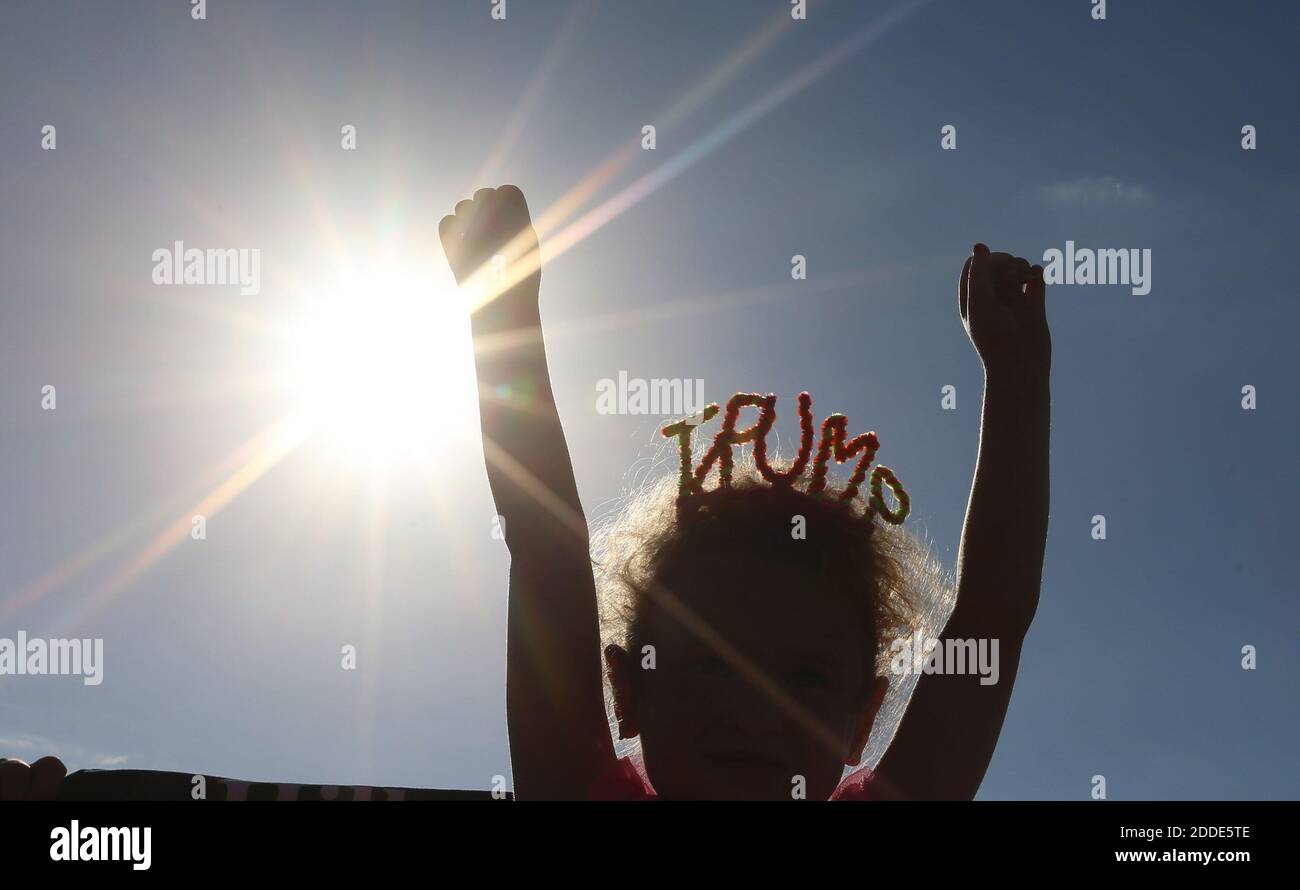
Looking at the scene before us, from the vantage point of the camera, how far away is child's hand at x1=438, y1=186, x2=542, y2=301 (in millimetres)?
1686

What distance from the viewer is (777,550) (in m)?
1.94

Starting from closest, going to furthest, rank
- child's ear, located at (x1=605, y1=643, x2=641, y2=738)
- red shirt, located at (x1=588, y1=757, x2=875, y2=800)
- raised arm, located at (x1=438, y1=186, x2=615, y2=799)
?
raised arm, located at (x1=438, y1=186, x2=615, y2=799) → red shirt, located at (x1=588, y1=757, x2=875, y2=800) → child's ear, located at (x1=605, y1=643, x2=641, y2=738)

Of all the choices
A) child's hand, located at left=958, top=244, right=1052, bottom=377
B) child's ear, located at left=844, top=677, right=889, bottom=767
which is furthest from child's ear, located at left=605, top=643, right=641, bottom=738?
child's hand, located at left=958, top=244, right=1052, bottom=377

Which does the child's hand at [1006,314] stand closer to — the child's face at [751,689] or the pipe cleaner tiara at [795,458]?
the pipe cleaner tiara at [795,458]

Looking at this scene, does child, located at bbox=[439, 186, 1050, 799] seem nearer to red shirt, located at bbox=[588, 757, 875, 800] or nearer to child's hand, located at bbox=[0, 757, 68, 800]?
red shirt, located at bbox=[588, 757, 875, 800]

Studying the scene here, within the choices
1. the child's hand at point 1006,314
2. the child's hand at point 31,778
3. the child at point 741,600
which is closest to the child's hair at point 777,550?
the child at point 741,600

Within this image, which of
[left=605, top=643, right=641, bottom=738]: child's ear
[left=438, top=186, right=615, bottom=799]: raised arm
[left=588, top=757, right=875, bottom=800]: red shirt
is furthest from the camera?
[left=605, top=643, right=641, bottom=738]: child's ear

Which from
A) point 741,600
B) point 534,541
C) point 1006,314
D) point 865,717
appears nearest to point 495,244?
point 534,541

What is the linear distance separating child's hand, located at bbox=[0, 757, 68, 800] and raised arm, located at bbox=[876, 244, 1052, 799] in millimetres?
1638

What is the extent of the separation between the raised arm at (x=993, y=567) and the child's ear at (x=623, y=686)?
0.52m

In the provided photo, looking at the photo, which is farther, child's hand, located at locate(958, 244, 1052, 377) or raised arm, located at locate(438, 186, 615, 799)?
child's hand, located at locate(958, 244, 1052, 377)
